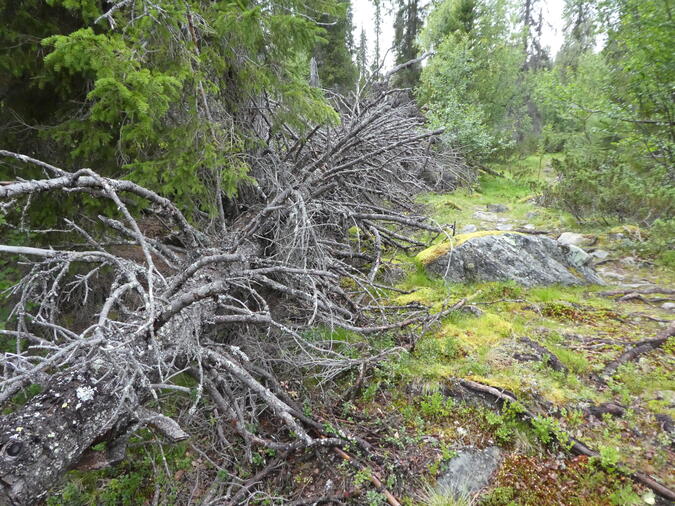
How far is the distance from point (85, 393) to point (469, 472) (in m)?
2.62

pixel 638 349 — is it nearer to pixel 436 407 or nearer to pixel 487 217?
pixel 436 407

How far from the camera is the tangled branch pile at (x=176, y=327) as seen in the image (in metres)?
1.82

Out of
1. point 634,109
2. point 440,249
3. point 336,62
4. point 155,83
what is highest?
point 336,62

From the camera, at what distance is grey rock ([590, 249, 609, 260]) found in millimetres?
5953

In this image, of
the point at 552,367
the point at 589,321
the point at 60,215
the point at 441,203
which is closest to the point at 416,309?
the point at 552,367

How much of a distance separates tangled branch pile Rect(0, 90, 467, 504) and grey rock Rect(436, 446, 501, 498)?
0.89 meters

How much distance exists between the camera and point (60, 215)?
382 cm

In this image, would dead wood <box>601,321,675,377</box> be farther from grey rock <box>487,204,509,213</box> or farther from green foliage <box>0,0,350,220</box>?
grey rock <box>487,204,509,213</box>

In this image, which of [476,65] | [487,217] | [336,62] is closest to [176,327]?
[487,217]

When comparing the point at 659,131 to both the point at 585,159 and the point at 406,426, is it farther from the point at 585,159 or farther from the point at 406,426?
the point at 406,426

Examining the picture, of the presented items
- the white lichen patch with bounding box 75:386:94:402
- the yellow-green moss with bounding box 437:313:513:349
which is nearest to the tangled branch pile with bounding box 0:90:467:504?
the white lichen patch with bounding box 75:386:94:402

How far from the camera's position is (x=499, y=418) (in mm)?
2729

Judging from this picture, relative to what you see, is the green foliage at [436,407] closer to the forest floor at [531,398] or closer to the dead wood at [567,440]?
the forest floor at [531,398]

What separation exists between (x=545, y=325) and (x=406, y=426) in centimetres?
231
